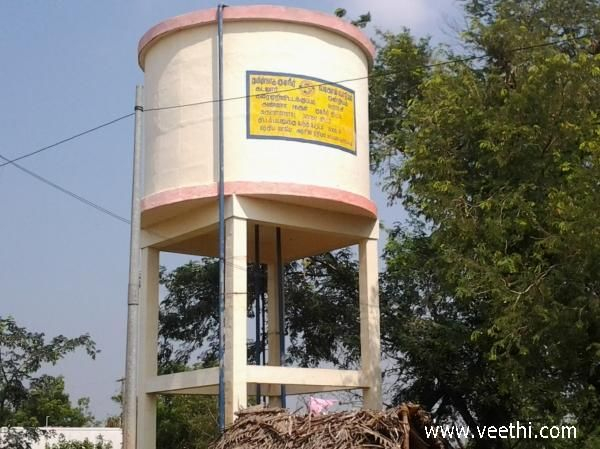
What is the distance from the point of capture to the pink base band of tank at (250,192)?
1540cm

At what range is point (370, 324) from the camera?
1692cm

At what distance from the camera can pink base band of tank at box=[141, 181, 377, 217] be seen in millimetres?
15398

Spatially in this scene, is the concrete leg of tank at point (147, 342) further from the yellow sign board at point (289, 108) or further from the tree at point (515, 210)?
the tree at point (515, 210)

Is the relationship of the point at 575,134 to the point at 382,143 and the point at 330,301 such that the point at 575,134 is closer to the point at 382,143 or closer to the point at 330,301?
the point at 382,143

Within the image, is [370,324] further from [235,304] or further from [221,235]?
[221,235]

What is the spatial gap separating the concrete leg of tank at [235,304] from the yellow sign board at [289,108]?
1.60 meters

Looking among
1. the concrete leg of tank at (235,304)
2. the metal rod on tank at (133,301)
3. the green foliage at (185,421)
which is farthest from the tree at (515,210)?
the green foliage at (185,421)

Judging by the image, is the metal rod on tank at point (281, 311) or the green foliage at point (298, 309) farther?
the green foliage at point (298, 309)

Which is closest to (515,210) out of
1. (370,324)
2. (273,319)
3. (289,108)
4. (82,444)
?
(370,324)

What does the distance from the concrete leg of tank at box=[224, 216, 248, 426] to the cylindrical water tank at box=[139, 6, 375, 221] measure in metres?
0.69

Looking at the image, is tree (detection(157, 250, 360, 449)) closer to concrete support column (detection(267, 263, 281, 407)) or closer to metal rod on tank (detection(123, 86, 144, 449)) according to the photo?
concrete support column (detection(267, 263, 281, 407))

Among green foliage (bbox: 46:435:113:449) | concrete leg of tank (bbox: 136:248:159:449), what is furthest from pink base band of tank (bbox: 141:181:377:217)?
green foliage (bbox: 46:435:113:449)

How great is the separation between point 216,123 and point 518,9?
695 centimetres

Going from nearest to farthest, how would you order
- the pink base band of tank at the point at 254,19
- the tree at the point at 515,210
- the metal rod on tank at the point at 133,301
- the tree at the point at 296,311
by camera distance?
the metal rod on tank at the point at 133,301, the tree at the point at 515,210, the pink base band of tank at the point at 254,19, the tree at the point at 296,311
